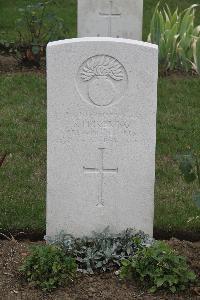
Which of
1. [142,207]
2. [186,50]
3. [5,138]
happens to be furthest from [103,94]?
[186,50]

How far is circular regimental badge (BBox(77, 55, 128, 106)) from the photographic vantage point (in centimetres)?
447

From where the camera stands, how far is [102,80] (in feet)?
14.8

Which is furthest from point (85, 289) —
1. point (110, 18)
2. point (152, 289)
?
point (110, 18)

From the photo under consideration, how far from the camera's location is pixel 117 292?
171 inches

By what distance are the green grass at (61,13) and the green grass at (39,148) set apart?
2458mm

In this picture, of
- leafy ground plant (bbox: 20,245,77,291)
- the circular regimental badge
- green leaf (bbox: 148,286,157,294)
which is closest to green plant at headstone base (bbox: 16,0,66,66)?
the circular regimental badge

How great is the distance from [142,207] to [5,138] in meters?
2.50

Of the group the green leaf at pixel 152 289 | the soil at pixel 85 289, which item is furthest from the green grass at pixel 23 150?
the green leaf at pixel 152 289

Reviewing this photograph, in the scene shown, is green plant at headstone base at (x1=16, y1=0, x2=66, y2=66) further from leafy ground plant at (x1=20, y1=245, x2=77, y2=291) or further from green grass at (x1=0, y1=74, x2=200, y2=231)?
leafy ground plant at (x1=20, y1=245, x2=77, y2=291)

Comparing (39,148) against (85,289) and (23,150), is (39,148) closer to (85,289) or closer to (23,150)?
(23,150)

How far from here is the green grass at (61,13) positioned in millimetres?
10984

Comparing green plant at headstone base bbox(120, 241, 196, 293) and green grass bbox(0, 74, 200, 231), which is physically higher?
green plant at headstone base bbox(120, 241, 196, 293)

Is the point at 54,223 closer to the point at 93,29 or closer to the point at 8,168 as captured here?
the point at 8,168

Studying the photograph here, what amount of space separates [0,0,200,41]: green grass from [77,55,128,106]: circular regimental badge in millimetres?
6075
